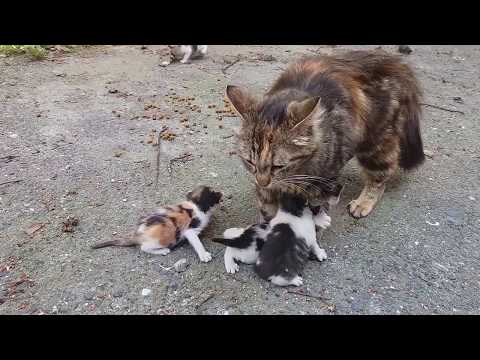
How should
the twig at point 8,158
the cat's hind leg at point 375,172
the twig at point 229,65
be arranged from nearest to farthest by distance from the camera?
the cat's hind leg at point 375,172 < the twig at point 8,158 < the twig at point 229,65

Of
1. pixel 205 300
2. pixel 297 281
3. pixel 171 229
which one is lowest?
pixel 205 300

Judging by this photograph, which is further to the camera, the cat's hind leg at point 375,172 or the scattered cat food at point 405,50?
the scattered cat food at point 405,50

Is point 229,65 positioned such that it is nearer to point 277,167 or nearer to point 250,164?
point 250,164

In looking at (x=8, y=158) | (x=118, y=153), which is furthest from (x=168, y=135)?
(x=8, y=158)

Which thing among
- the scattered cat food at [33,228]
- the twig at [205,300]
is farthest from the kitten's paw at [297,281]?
the scattered cat food at [33,228]

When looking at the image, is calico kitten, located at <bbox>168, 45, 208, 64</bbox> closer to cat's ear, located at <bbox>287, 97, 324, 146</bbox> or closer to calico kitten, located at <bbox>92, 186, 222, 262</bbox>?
calico kitten, located at <bbox>92, 186, 222, 262</bbox>

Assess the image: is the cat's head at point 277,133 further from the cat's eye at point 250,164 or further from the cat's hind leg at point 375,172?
the cat's hind leg at point 375,172

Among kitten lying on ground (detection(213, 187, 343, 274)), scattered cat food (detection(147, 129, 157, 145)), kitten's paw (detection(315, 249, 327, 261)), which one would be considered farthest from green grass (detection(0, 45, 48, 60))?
kitten's paw (detection(315, 249, 327, 261))
